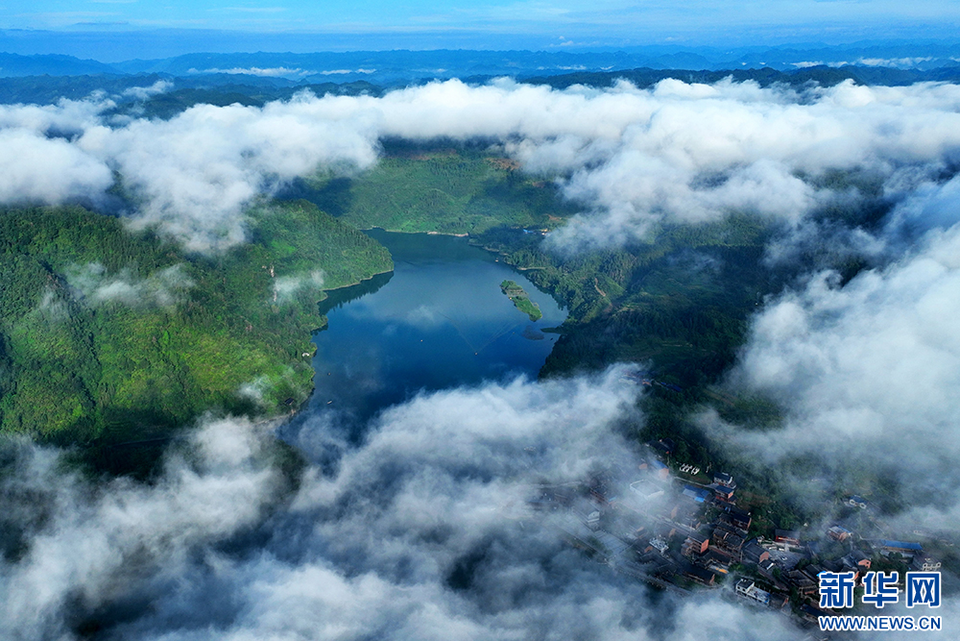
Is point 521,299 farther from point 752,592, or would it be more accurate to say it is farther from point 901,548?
point 752,592

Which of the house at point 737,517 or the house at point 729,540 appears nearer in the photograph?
the house at point 729,540

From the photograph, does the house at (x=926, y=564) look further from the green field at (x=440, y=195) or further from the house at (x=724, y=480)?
the green field at (x=440, y=195)

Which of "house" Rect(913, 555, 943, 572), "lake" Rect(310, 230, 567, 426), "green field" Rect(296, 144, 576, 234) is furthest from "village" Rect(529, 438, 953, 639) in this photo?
"green field" Rect(296, 144, 576, 234)

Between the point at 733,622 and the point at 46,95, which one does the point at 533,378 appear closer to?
the point at 733,622

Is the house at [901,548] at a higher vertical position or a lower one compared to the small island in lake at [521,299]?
lower

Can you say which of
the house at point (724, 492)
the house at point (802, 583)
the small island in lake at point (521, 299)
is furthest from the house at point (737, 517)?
the small island in lake at point (521, 299)

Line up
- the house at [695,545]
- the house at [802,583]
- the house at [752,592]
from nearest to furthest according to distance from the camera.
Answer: the house at [752,592] < the house at [802,583] < the house at [695,545]
